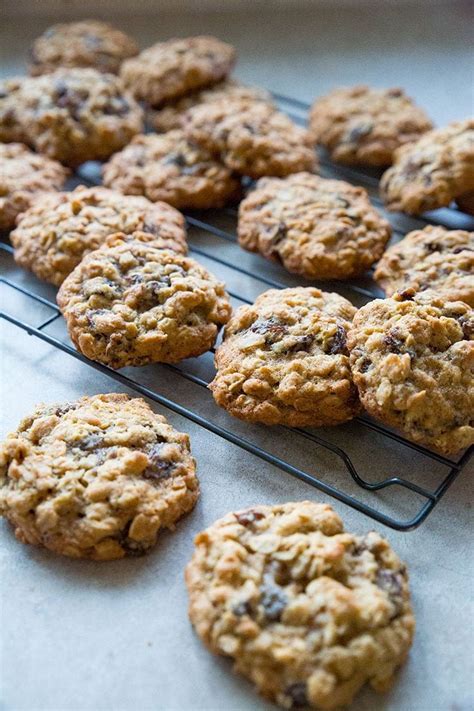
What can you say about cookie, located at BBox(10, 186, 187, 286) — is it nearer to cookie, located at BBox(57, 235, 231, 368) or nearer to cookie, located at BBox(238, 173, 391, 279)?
cookie, located at BBox(57, 235, 231, 368)

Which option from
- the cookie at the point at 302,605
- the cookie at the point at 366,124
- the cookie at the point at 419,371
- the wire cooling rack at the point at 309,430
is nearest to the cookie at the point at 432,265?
the wire cooling rack at the point at 309,430

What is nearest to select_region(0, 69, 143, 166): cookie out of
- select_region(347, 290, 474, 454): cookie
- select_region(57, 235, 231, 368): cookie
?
select_region(57, 235, 231, 368): cookie

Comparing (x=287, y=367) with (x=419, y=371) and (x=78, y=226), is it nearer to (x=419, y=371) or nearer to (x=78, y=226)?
(x=419, y=371)

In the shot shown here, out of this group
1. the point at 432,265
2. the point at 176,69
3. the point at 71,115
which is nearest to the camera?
the point at 432,265

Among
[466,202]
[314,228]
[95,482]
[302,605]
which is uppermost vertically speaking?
[466,202]

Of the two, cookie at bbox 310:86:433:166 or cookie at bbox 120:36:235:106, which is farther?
cookie at bbox 120:36:235:106

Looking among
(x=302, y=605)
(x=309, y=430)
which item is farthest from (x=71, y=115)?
(x=302, y=605)

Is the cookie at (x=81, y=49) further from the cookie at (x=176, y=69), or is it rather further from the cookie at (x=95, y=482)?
the cookie at (x=95, y=482)

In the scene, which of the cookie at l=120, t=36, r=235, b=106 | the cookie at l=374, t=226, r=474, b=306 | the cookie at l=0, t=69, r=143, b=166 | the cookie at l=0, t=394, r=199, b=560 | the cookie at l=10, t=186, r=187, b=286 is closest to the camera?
the cookie at l=0, t=394, r=199, b=560

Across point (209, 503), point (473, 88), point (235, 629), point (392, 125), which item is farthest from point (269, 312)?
point (473, 88)
